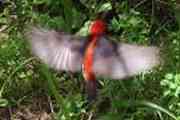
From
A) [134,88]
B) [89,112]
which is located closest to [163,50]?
[134,88]

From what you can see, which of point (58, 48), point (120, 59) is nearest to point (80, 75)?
point (58, 48)

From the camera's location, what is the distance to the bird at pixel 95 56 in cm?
224

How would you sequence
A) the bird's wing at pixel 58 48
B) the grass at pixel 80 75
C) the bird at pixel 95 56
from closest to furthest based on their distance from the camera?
the bird at pixel 95 56 < the bird's wing at pixel 58 48 < the grass at pixel 80 75

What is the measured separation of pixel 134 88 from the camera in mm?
2729

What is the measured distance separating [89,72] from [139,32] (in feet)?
2.90

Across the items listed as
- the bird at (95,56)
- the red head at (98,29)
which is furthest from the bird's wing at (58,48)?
the red head at (98,29)

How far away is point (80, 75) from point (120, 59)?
63 cm

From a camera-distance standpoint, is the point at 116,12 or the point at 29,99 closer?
the point at 29,99

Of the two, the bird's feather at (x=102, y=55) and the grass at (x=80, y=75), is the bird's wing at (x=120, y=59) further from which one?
the grass at (x=80, y=75)

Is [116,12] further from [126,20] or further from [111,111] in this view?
[111,111]

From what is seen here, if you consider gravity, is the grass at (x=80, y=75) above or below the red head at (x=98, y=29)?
below

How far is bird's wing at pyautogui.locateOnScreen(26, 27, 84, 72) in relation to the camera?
2365 millimetres

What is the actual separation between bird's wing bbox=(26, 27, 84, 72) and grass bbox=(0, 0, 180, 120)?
78 millimetres

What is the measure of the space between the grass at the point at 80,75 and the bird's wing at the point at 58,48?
78mm
